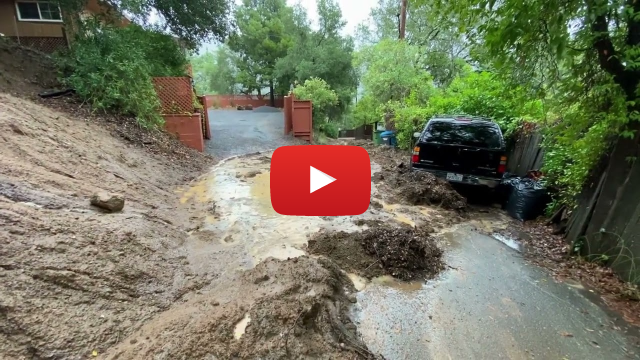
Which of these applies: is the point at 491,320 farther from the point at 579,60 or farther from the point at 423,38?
the point at 423,38

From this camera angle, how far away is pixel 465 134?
606 cm

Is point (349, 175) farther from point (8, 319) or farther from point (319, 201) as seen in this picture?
point (8, 319)

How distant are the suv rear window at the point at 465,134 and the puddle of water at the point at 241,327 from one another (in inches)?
200

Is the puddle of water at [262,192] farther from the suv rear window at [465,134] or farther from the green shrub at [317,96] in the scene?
the green shrub at [317,96]

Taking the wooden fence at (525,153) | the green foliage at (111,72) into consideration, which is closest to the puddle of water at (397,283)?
the wooden fence at (525,153)

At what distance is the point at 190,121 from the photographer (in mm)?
9172

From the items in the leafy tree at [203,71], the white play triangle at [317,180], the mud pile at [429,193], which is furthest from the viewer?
the leafy tree at [203,71]

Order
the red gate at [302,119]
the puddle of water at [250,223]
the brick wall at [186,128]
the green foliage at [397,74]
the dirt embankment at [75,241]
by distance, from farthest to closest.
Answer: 1. the green foliage at [397,74]
2. the red gate at [302,119]
3. the brick wall at [186,128]
4. the puddle of water at [250,223]
5. the dirt embankment at [75,241]

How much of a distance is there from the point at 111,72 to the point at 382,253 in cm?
770

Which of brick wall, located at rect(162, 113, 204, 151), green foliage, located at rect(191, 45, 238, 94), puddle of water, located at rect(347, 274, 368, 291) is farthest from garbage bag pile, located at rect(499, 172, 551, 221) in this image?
green foliage, located at rect(191, 45, 238, 94)

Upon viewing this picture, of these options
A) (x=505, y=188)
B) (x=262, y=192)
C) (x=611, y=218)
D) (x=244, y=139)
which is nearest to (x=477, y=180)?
(x=505, y=188)

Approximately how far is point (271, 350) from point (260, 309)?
34cm
